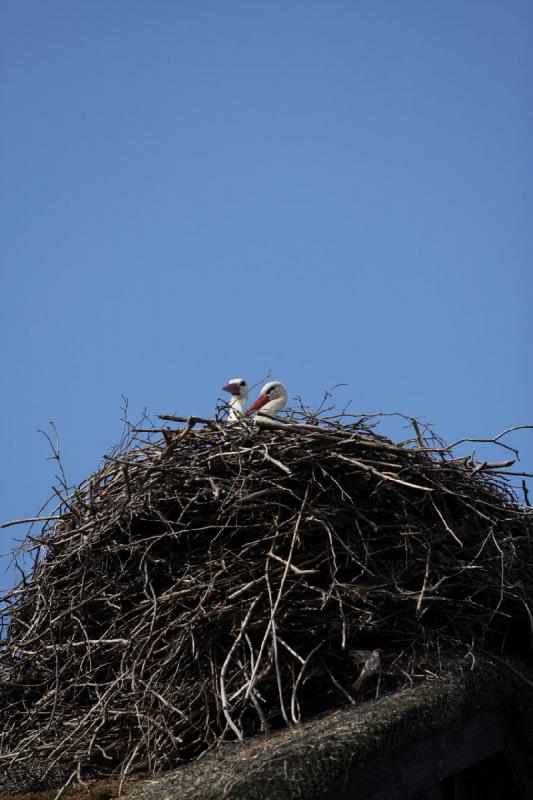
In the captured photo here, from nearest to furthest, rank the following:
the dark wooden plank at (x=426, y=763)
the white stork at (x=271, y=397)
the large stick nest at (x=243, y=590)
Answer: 1. the dark wooden plank at (x=426, y=763)
2. the large stick nest at (x=243, y=590)
3. the white stork at (x=271, y=397)

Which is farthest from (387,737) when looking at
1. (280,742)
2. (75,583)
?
(75,583)

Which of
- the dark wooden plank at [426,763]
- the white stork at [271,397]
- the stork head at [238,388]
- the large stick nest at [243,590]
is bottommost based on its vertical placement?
the dark wooden plank at [426,763]

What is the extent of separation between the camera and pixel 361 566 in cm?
439

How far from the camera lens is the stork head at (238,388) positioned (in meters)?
7.58

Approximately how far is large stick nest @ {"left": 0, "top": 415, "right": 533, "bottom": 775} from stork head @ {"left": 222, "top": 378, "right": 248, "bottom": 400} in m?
2.25

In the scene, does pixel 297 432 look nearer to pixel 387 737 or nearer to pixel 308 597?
pixel 308 597

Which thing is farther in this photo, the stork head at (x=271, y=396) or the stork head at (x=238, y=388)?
the stork head at (x=238, y=388)

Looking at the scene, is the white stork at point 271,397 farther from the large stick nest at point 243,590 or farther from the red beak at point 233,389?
the large stick nest at point 243,590

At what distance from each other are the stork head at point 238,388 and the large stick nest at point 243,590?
225cm

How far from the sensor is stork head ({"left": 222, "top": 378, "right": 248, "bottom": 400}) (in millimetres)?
7582

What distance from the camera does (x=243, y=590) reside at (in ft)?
14.1

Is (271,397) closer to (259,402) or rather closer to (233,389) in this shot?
(259,402)

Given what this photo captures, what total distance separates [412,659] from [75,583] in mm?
1755

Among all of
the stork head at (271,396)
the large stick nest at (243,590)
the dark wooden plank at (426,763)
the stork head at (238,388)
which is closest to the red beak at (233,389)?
the stork head at (238,388)
